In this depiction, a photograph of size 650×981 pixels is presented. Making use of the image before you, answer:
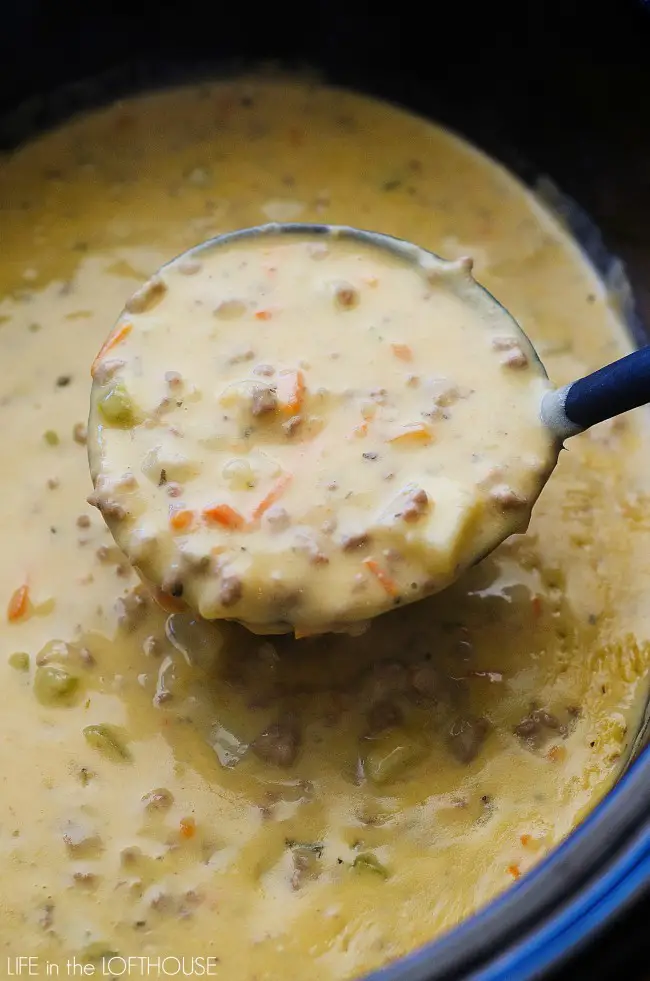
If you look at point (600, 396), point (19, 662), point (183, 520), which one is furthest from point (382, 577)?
point (19, 662)

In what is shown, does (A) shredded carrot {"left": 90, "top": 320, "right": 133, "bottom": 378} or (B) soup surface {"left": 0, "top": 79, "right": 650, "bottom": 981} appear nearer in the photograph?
(B) soup surface {"left": 0, "top": 79, "right": 650, "bottom": 981}

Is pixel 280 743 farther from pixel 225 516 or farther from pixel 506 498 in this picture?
pixel 506 498

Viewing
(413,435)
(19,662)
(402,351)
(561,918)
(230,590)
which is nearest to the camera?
(561,918)

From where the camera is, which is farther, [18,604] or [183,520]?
[18,604]

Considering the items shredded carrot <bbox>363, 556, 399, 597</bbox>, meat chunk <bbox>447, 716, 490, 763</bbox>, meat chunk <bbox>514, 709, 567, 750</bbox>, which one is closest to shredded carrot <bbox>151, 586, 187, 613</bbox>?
shredded carrot <bbox>363, 556, 399, 597</bbox>

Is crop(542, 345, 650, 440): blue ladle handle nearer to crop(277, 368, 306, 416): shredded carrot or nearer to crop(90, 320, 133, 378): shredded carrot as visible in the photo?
crop(277, 368, 306, 416): shredded carrot

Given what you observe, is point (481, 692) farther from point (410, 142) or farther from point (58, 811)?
point (410, 142)

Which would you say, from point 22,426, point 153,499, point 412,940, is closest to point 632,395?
point 153,499
